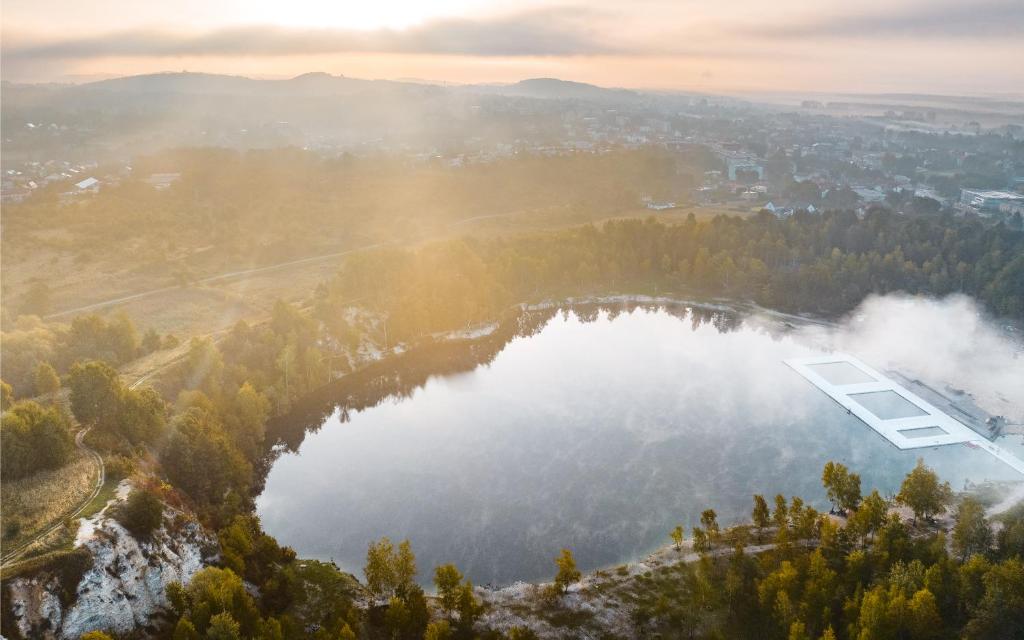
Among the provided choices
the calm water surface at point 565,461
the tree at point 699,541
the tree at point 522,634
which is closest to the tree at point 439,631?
the tree at point 522,634

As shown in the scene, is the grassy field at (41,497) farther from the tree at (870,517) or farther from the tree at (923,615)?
the tree at (870,517)

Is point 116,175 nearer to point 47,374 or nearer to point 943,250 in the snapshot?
point 47,374

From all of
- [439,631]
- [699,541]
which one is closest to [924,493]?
[699,541]

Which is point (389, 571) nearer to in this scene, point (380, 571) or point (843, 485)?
point (380, 571)

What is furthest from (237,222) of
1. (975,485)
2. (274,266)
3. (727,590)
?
(975,485)

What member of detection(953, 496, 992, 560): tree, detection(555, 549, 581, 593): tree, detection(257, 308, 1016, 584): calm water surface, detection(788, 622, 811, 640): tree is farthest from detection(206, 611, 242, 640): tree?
detection(953, 496, 992, 560): tree
